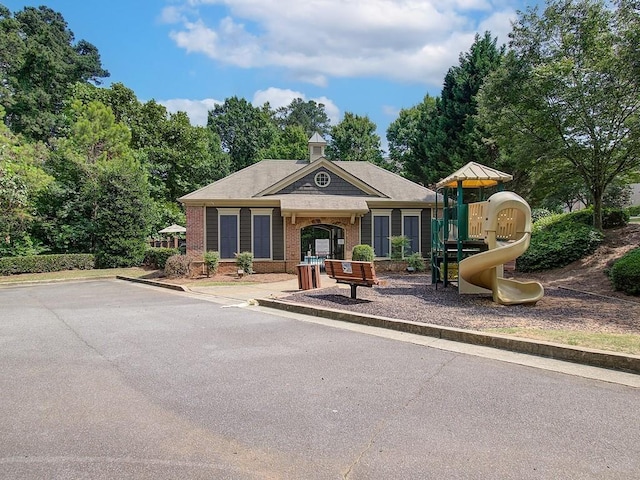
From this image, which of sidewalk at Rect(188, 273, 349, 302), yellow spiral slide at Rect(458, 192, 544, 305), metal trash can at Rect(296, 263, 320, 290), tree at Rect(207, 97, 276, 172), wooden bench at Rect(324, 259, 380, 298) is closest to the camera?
yellow spiral slide at Rect(458, 192, 544, 305)

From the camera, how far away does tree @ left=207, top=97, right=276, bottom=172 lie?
Answer: 51031 millimetres

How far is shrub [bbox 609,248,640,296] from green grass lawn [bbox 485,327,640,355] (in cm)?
503

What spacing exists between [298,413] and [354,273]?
6.57 metres

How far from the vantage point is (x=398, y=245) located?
67.3ft

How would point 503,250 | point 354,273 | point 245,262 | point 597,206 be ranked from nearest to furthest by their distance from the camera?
point 503,250
point 354,273
point 597,206
point 245,262

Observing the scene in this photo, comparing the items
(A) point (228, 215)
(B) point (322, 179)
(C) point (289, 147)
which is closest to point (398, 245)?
(B) point (322, 179)

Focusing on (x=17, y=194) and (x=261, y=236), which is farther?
(x=17, y=194)

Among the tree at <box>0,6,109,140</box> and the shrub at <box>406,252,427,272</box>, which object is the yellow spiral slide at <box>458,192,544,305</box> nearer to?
the shrub at <box>406,252,427,272</box>

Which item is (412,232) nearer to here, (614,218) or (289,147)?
(614,218)

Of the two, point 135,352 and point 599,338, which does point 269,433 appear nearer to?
point 135,352

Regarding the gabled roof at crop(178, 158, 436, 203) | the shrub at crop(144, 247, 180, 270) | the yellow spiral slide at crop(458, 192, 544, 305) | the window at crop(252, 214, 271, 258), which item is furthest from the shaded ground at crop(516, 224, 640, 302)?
the shrub at crop(144, 247, 180, 270)

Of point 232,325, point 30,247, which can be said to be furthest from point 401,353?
point 30,247

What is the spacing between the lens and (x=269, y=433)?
3797 millimetres

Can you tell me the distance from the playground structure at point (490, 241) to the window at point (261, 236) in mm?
9177
